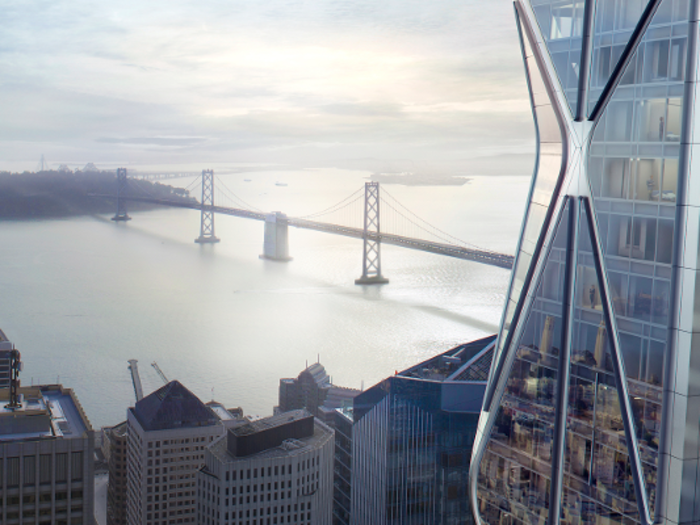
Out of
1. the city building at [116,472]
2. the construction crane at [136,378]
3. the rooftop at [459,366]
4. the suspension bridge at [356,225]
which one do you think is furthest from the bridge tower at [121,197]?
the rooftop at [459,366]

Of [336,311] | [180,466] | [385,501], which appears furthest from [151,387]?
[385,501]

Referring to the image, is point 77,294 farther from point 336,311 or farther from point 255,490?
point 255,490

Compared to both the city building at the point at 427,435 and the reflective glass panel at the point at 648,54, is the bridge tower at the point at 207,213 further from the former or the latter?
the reflective glass panel at the point at 648,54

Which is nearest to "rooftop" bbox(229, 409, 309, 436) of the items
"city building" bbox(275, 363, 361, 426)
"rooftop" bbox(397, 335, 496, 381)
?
"city building" bbox(275, 363, 361, 426)

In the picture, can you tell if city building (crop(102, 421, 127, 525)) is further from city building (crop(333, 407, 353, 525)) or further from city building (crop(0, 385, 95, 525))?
city building (crop(333, 407, 353, 525))

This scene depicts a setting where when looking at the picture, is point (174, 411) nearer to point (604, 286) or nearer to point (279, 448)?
point (279, 448)

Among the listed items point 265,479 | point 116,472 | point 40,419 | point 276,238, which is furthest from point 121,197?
point 40,419
